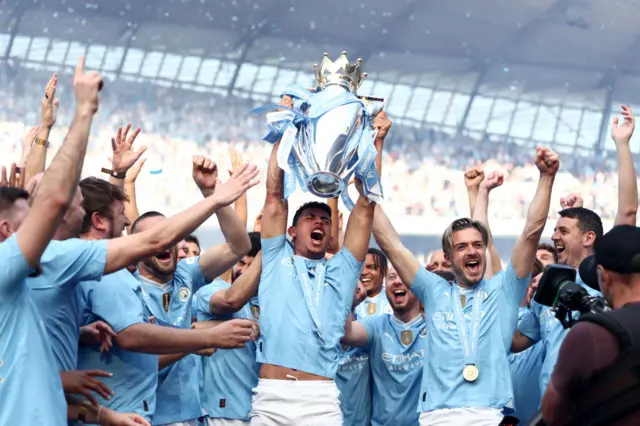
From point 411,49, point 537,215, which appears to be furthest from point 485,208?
point 411,49

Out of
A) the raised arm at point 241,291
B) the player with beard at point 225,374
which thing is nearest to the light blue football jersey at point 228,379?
the player with beard at point 225,374

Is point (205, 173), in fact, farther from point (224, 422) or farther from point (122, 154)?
point (224, 422)

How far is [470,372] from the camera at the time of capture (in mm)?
4031

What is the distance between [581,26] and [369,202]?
14.5 m

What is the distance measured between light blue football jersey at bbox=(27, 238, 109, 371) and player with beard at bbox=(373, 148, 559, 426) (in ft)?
5.99

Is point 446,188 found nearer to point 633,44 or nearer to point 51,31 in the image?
point 633,44

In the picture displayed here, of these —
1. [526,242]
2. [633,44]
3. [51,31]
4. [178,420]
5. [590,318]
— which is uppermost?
[633,44]

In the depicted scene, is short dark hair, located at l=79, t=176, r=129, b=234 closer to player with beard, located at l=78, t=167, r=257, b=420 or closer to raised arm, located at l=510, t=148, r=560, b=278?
Answer: player with beard, located at l=78, t=167, r=257, b=420

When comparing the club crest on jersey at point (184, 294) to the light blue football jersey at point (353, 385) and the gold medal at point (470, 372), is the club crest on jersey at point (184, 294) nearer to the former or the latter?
the light blue football jersey at point (353, 385)

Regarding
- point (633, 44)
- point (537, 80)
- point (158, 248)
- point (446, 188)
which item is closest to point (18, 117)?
point (446, 188)

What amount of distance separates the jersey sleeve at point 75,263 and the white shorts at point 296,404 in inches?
52.4

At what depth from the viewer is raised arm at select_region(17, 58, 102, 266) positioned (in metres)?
2.48

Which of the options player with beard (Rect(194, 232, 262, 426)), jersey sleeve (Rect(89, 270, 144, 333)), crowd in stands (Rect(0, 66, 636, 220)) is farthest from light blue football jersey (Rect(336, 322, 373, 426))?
crowd in stands (Rect(0, 66, 636, 220))

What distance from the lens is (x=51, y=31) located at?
15.3 meters
